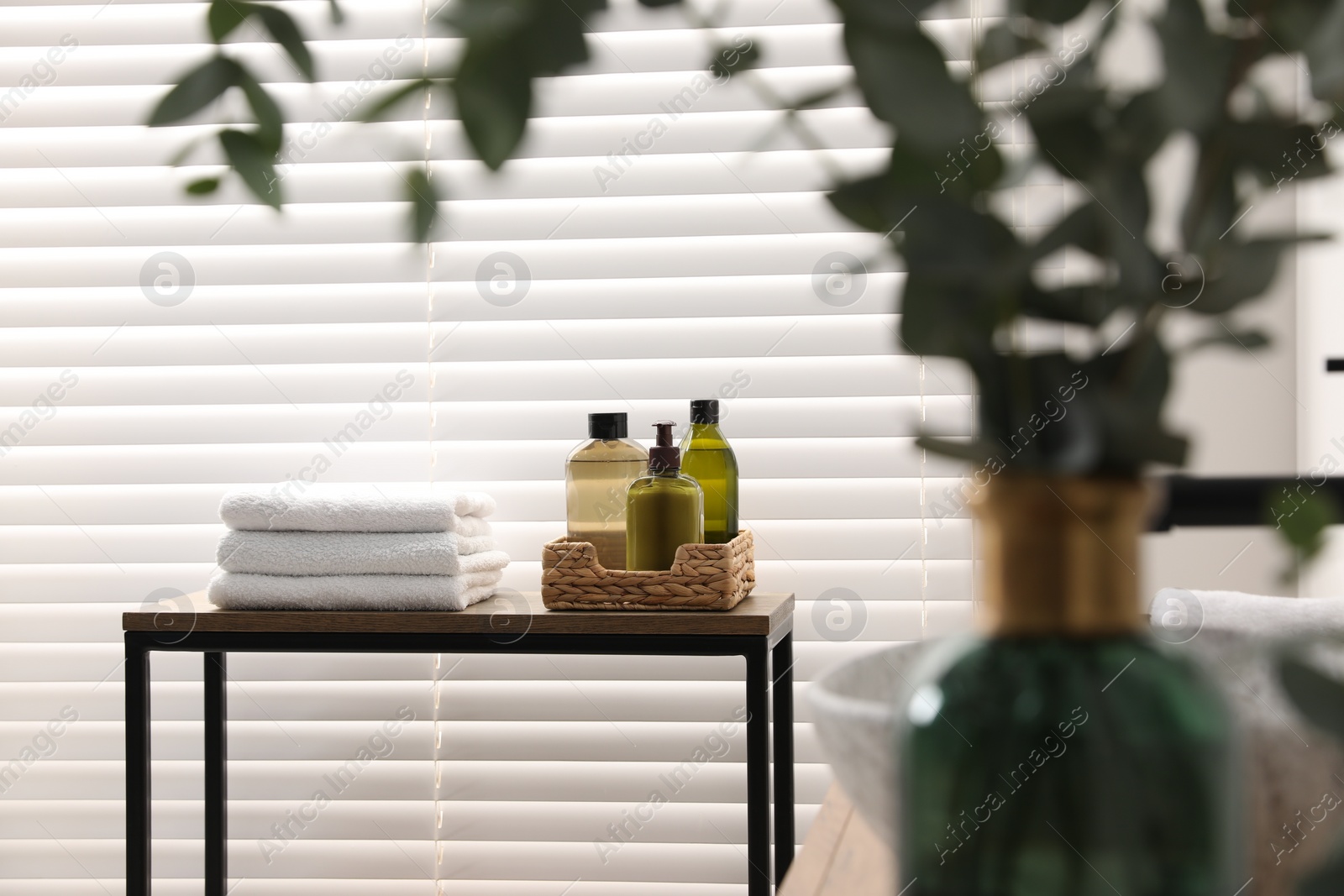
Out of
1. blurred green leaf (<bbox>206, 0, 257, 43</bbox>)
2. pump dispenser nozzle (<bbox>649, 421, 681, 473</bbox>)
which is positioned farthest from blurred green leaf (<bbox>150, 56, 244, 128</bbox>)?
pump dispenser nozzle (<bbox>649, 421, 681, 473</bbox>)

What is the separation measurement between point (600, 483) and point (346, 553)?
12.9 inches

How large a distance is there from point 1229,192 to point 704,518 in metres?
1.20

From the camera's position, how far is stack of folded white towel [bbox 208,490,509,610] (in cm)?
134

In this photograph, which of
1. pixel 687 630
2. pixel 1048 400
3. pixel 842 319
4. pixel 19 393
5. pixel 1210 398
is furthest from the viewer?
pixel 19 393

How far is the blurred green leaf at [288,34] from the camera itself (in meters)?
0.21

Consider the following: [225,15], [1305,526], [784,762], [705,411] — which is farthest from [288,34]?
[784,762]

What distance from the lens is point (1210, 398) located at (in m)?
1.36

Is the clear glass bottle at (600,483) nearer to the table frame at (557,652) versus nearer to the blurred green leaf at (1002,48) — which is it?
the table frame at (557,652)

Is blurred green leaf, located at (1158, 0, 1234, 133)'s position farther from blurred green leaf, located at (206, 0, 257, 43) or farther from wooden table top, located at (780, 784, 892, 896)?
wooden table top, located at (780, 784, 892, 896)

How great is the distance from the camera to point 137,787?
1408 millimetres

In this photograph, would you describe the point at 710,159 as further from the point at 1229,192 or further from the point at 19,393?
the point at 1229,192

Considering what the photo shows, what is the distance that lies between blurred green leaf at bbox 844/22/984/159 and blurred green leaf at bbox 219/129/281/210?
115 millimetres

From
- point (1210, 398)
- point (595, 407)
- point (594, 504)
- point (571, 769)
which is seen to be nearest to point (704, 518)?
point (594, 504)

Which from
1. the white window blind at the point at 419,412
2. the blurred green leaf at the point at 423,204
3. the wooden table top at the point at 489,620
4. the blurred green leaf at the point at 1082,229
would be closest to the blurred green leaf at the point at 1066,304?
the blurred green leaf at the point at 1082,229
